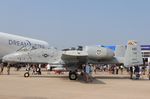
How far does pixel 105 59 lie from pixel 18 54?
7030 millimetres

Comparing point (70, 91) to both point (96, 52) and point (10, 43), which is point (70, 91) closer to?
point (96, 52)

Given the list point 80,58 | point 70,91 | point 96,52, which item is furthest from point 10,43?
point 70,91

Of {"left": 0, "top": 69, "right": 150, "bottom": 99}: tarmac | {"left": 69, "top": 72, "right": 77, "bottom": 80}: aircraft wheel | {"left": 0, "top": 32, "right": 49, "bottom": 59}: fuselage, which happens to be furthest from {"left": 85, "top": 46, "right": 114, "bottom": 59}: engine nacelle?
{"left": 0, "top": 32, "right": 49, "bottom": 59}: fuselage

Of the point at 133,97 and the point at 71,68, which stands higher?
the point at 71,68

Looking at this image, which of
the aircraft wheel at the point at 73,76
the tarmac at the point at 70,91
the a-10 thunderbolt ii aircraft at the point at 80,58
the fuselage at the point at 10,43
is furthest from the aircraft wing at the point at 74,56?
the fuselage at the point at 10,43

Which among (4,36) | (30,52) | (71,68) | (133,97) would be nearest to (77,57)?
(71,68)

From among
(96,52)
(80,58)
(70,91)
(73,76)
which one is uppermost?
(96,52)

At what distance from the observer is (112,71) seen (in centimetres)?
3897

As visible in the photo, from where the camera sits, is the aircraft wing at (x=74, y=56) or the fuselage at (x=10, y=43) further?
the fuselage at (x=10, y=43)

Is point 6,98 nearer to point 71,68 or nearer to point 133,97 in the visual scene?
point 133,97

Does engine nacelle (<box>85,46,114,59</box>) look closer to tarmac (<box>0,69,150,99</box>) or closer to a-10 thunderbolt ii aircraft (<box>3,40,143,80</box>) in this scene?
a-10 thunderbolt ii aircraft (<box>3,40,143,80</box>)

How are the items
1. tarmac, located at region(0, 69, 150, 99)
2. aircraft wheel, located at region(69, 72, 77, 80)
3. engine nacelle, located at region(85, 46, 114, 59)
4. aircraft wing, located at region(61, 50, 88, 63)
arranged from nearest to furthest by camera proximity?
tarmac, located at region(0, 69, 150, 99) → aircraft wing, located at region(61, 50, 88, 63) → aircraft wheel, located at region(69, 72, 77, 80) → engine nacelle, located at region(85, 46, 114, 59)

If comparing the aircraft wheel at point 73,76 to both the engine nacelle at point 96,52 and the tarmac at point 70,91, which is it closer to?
the engine nacelle at point 96,52

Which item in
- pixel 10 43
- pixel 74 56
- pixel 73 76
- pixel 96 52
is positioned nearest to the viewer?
pixel 74 56
